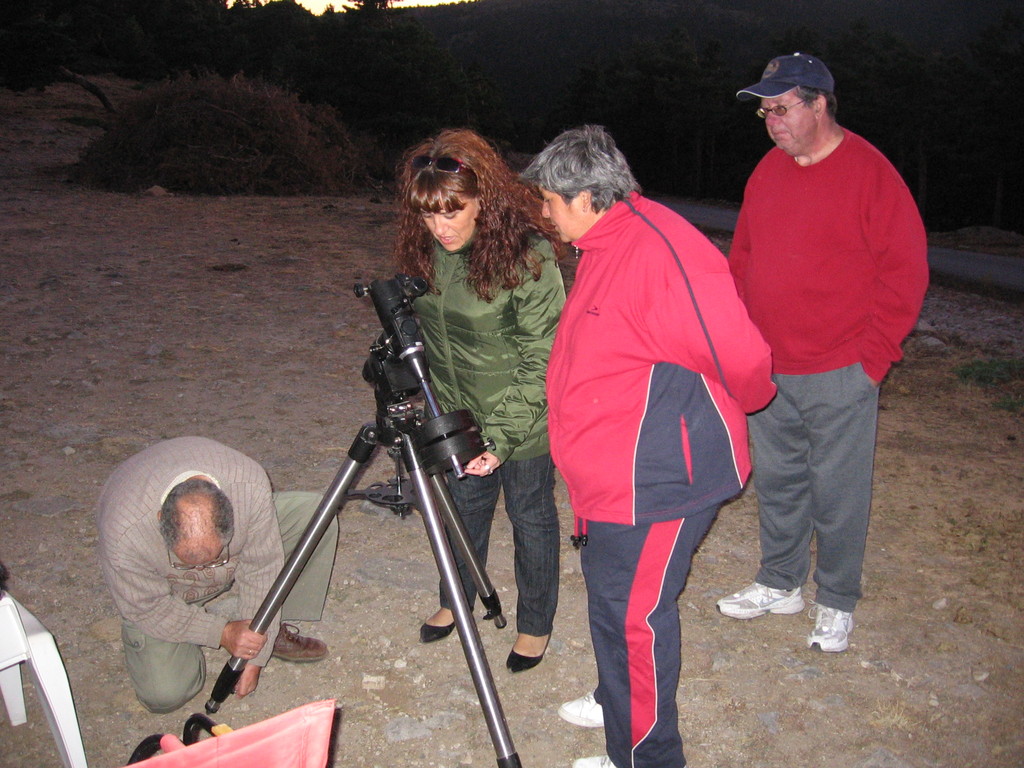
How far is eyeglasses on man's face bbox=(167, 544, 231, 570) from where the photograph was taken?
2387 millimetres

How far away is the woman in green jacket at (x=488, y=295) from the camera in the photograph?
2.25m

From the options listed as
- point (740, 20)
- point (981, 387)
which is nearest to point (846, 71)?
point (981, 387)

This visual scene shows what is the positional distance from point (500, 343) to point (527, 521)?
0.58 meters

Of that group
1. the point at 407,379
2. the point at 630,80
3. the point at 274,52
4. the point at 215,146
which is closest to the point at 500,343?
the point at 407,379

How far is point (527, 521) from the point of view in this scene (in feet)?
8.52

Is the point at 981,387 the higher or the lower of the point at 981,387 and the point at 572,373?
the lower

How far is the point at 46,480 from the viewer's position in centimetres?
401

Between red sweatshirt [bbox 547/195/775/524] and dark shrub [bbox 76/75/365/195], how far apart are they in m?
13.8

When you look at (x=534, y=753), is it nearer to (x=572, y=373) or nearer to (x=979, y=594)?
(x=572, y=373)

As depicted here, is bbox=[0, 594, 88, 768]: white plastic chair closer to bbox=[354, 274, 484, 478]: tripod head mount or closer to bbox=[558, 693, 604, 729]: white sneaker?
bbox=[354, 274, 484, 478]: tripod head mount

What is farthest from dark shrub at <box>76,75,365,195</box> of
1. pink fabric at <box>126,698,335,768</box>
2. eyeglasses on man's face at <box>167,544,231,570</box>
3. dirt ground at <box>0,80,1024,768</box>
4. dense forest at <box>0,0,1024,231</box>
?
pink fabric at <box>126,698,335,768</box>

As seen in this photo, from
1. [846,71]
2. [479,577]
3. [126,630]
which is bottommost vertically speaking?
[126,630]

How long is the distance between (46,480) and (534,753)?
9.19 ft

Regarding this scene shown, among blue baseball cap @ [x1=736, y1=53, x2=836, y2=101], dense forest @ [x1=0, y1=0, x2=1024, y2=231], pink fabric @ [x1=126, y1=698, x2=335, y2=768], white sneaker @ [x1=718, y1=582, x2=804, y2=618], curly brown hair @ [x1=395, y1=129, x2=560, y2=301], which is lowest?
white sneaker @ [x1=718, y1=582, x2=804, y2=618]
